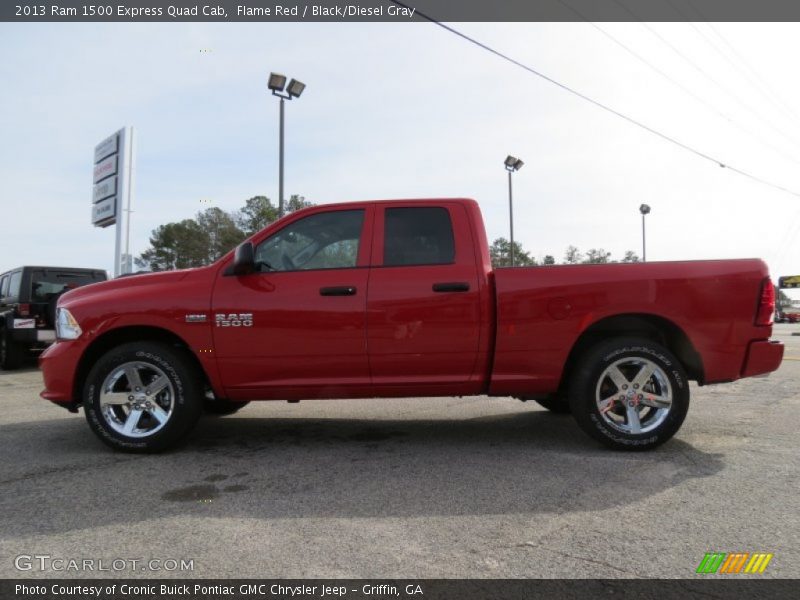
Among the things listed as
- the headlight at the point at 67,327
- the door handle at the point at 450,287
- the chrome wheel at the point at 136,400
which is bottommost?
the chrome wheel at the point at 136,400

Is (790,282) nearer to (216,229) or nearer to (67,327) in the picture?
(216,229)

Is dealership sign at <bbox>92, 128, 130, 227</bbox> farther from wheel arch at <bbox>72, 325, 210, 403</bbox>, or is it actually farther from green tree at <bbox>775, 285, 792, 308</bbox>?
green tree at <bbox>775, 285, 792, 308</bbox>

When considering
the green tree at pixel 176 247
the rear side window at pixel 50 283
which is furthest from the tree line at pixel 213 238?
the rear side window at pixel 50 283

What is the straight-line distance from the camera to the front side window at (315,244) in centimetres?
454

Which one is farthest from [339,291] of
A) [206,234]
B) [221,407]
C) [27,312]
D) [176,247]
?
[176,247]

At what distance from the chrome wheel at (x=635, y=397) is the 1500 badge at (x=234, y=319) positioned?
2692 mm

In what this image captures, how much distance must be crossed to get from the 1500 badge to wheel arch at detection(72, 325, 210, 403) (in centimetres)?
37

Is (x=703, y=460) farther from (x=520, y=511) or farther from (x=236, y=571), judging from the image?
(x=236, y=571)

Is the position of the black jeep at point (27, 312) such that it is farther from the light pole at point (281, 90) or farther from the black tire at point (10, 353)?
the light pole at point (281, 90)

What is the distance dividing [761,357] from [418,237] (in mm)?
2793

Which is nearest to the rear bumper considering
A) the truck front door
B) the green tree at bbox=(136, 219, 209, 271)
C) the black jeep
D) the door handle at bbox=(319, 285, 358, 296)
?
the truck front door

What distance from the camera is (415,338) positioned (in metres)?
4.35

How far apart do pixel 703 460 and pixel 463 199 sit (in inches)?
104

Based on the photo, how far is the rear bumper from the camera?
14.4ft
